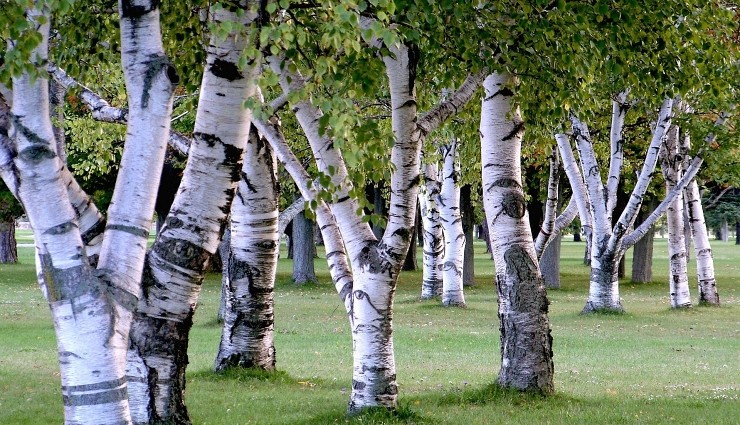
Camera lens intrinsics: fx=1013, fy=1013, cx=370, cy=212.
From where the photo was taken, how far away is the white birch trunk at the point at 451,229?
2616 cm

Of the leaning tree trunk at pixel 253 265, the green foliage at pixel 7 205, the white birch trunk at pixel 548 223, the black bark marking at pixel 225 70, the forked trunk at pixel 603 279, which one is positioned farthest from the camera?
the green foliage at pixel 7 205

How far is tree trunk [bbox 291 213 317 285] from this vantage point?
1431 inches

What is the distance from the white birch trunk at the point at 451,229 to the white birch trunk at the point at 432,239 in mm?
321

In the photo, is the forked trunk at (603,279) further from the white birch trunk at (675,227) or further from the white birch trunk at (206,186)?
the white birch trunk at (206,186)

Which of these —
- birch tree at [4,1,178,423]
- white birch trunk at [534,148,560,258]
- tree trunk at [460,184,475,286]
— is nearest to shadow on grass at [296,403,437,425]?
birch tree at [4,1,178,423]

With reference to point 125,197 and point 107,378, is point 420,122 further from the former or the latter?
point 107,378

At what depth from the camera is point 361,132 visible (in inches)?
247

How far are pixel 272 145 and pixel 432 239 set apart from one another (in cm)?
1796

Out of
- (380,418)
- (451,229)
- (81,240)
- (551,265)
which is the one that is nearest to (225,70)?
(81,240)

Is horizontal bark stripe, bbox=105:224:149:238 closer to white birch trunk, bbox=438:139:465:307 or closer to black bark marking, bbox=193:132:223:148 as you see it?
black bark marking, bbox=193:132:223:148

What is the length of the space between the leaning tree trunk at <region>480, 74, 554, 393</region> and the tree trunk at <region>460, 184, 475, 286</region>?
25307 mm

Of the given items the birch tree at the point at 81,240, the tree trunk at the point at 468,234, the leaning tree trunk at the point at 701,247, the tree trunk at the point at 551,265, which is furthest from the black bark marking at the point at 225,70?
the tree trunk at the point at 468,234

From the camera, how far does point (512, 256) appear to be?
436 inches

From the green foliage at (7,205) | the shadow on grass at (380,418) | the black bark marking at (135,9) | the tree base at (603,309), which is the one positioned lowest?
the shadow on grass at (380,418)
